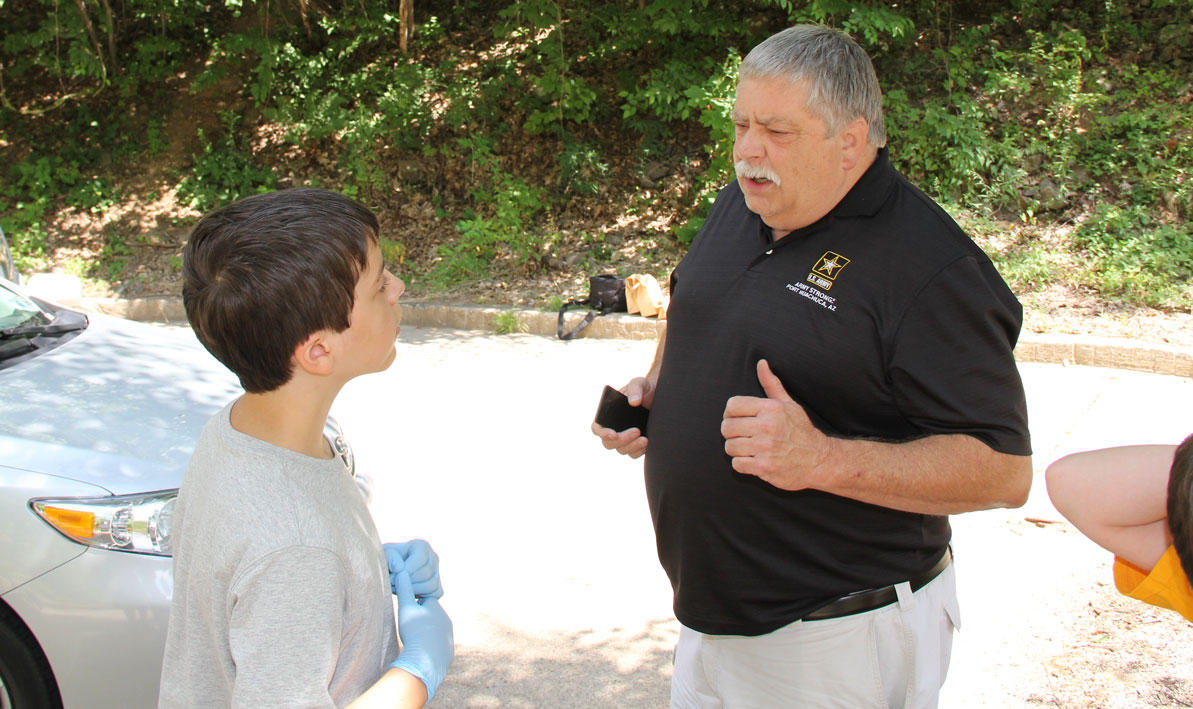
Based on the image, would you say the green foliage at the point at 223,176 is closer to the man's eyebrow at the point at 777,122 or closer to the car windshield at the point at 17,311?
the car windshield at the point at 17,311

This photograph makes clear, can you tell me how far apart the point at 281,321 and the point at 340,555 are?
15.0 inches

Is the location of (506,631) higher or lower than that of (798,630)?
lower

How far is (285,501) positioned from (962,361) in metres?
1.25

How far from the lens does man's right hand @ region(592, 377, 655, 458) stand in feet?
7.67

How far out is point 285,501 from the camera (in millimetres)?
1410

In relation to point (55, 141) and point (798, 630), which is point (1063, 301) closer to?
point (798, 630)

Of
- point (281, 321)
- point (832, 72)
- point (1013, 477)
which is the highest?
point (832, 72)

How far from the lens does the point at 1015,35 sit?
10539 mm

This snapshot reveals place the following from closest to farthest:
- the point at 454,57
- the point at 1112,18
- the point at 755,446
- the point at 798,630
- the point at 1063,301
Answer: the point at 755,446
the point at 798,630
the point at 1063,301
the point at 1112,18
the point at 454,57

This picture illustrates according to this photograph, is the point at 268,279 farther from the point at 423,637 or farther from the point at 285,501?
the point at 423,637

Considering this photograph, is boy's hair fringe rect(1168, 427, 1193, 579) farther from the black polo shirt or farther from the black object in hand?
the black object in hand

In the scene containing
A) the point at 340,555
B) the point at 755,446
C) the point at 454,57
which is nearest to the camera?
the point at 340,555

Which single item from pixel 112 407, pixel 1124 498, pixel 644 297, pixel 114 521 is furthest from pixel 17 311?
pixel 644 297

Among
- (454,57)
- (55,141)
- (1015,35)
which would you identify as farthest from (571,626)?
(55,141)
